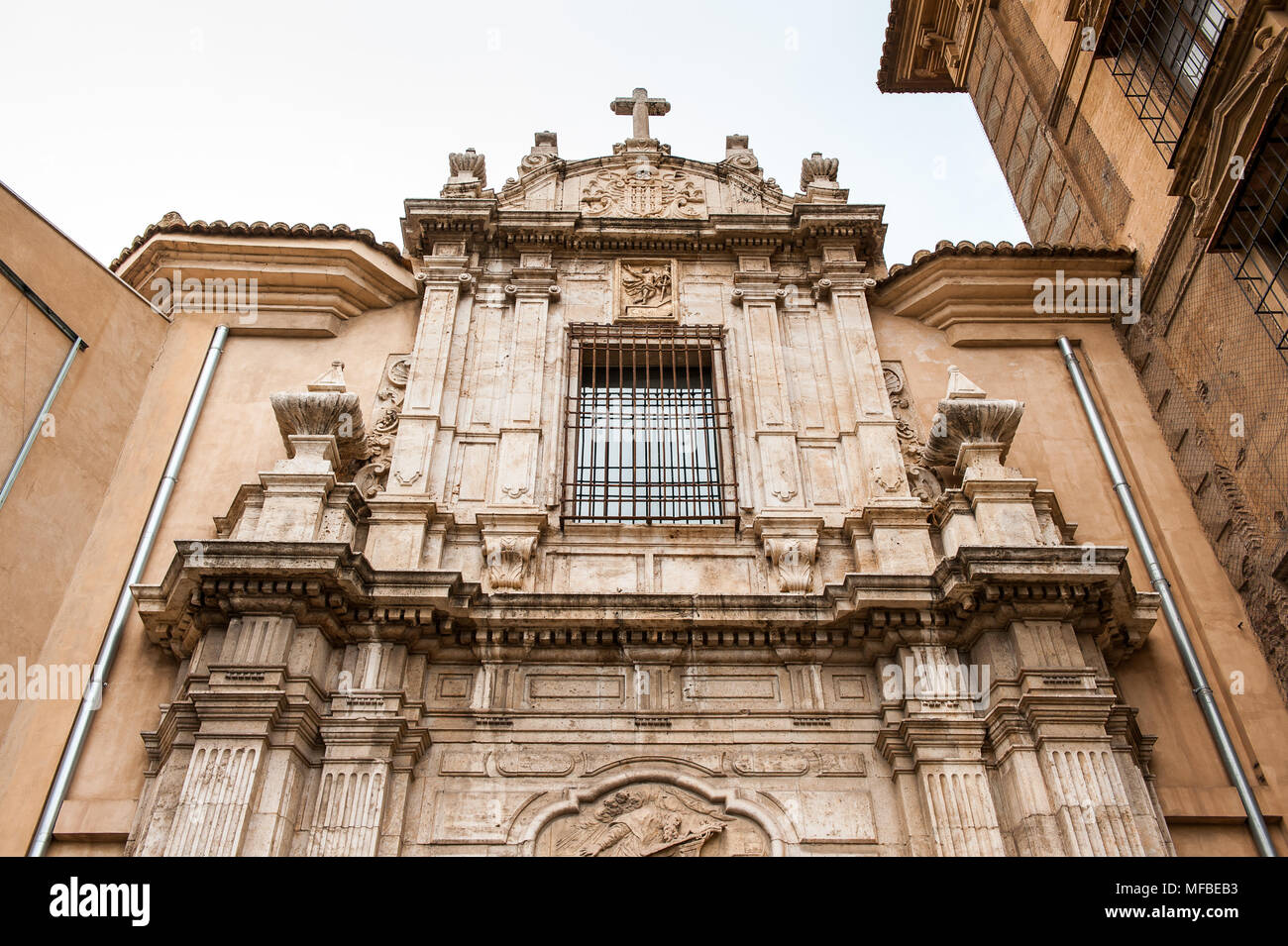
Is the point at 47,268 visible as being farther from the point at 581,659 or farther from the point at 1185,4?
the point at 1185,4

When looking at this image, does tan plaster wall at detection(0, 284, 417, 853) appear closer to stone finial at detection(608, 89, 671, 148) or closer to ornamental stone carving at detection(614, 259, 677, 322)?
ornamental stone carving at detection(614, 259, 677, 322)

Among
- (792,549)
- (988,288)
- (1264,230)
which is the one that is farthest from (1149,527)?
(792,549)

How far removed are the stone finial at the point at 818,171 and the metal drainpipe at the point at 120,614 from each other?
7118 mm

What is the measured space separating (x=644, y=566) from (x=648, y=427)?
2122 millimetres

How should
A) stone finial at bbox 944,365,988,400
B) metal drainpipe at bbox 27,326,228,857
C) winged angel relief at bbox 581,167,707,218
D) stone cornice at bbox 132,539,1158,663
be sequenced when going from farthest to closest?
winged angel relief at bbox 581,167,707,218 < stone finial at bbox 944,365,988,400 < stone cornice at bbox 132,539,1158,663 < metal drainpipe at bbox 27,326,228,857

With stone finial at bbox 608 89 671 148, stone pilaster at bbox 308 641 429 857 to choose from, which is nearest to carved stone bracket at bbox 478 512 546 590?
stone pilaster at bbox 308 641 429 857

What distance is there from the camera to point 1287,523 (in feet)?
31.8

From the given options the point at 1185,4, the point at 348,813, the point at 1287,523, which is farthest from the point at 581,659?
the point at 1185,4

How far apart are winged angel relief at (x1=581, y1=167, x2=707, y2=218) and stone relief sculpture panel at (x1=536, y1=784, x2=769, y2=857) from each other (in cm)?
741

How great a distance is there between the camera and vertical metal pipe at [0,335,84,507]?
373 inches

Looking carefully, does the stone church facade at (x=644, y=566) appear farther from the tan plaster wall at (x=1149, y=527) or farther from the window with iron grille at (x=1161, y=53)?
the window with iron grille at (x=1161, y=53)

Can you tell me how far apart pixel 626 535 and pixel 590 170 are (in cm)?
592

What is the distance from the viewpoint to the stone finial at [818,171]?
1350 cm

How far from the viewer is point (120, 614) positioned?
30.7ft
